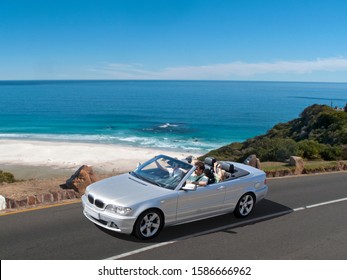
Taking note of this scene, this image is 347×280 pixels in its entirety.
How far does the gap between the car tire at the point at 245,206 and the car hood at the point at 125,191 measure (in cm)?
215

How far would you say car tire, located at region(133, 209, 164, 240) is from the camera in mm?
6816

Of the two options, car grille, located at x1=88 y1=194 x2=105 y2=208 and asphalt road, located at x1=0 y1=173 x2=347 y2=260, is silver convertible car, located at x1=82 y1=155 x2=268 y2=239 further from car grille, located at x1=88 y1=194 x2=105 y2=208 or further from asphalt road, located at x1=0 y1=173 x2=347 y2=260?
asphalt road, located at x1=0 y1=173 x2=347 y2=260

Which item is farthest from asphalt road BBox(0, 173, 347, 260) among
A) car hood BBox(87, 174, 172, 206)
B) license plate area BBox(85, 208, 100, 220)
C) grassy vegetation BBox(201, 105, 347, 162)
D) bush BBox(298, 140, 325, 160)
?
bush BBox(298, 140, 325, 160)

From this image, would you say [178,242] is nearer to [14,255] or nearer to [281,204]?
[14,255]

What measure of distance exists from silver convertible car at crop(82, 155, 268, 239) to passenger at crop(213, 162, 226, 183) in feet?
0.25

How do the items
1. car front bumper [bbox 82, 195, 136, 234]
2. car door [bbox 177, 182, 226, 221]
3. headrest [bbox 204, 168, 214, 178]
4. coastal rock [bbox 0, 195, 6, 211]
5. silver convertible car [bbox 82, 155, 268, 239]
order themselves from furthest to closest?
coastal rock [bbox 0, 195, 6, 211]
headrest [bbox 204, 168, 214, 178]
car door [bbox 177, 182, 226, 221]
silver convertible car [bbox 82, 155, 268, 239]
car front bumper [bbox 82, 195, 136, 234]

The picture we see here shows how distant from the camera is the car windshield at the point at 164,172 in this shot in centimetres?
765

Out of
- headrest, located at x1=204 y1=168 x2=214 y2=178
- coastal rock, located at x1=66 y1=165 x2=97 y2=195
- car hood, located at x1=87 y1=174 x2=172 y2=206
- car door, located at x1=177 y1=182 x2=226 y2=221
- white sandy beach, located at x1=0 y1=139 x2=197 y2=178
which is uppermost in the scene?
headrest, located at x1=204 y1=168 x2=214 y2=178

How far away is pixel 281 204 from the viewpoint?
9984 millimetres

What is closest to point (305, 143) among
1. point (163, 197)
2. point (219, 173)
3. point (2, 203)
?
point (219, 173)

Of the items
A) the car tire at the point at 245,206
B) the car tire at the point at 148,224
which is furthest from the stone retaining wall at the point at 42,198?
the car tire at the point at 245,206

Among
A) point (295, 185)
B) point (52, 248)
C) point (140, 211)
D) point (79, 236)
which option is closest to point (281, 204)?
point (295, 185)

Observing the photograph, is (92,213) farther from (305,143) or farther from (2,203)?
(305,143)

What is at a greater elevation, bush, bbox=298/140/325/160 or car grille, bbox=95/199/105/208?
car grille, bbox=95/199/105/208
